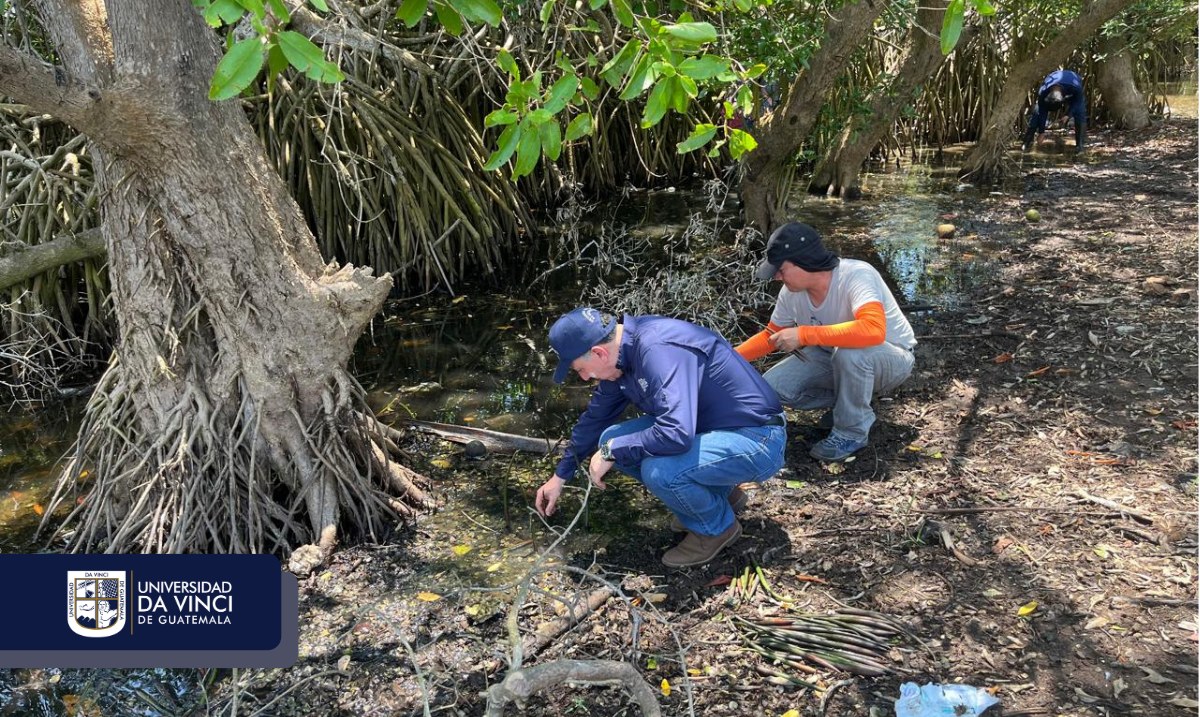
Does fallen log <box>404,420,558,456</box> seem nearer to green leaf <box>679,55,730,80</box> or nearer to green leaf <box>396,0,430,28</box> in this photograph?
green leaf <box>679,55,730,80</box>

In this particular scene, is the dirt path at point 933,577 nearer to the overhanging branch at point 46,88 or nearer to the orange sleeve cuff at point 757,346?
the orange sleeve cuff at point 757,346

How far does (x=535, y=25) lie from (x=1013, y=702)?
18.0ft

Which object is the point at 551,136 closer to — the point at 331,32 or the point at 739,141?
the point at 739,141

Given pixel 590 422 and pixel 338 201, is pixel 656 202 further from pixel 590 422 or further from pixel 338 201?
pixel 590 422

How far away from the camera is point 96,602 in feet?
9.99

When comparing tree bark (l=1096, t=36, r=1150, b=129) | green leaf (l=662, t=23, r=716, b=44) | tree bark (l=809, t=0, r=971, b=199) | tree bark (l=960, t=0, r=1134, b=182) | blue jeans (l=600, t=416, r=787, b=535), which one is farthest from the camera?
tree bark (l=1096, t=36, r=1150, b=129)

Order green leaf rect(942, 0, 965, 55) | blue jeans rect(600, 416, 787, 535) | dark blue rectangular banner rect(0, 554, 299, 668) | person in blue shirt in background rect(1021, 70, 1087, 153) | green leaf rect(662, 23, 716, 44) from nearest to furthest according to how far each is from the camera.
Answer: green leaf rect(942, 0, 965, 55), green leaf rect(662, 23, 716, 44), dark blue rectangular banner rect(0, 554, 299, 668), blue jeans rect(600, 416, 787, 535), person in blue shirt in background rect(1021, 70, 1087, 153)

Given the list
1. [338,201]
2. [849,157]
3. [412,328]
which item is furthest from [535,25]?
[849,157]

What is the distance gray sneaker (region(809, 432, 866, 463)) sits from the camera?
12.7ft

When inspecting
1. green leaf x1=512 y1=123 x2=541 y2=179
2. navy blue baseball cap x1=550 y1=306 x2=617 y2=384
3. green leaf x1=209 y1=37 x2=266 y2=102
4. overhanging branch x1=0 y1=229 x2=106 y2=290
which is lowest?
navy blue baseball cap x1=550 y1=306 x2=617 y2=384

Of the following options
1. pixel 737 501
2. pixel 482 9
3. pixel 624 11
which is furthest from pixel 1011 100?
pixel 482 9

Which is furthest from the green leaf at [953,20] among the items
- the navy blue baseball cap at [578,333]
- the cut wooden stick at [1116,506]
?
the cut wooden stick at [1116,506]

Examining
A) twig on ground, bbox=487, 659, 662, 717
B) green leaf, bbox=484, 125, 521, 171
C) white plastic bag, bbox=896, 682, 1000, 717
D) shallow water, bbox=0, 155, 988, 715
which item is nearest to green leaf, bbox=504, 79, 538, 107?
green leaf, bbox=484, 125, 521, 171

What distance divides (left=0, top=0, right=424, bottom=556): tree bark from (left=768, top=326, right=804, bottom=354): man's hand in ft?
4.92
